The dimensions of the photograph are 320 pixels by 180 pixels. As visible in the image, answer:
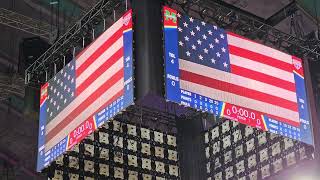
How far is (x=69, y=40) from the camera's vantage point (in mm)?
16188

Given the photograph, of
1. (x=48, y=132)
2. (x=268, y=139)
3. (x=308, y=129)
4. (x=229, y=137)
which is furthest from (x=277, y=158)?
(x=48, y=132)

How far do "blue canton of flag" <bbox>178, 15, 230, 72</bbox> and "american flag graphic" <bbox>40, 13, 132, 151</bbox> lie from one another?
107cm

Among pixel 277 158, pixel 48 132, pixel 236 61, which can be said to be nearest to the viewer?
pixel 236 61

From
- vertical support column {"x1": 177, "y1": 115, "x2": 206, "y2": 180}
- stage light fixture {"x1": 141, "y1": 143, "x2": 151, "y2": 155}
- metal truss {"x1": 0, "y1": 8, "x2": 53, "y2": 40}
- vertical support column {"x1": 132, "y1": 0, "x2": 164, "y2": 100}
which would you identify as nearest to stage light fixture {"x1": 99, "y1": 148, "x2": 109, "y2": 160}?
stage light fixture {"x1": 141, "y1": 143, "x2": 151, "y2": 155}

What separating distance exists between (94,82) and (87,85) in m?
0.29

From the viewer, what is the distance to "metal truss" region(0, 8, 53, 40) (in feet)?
63.2

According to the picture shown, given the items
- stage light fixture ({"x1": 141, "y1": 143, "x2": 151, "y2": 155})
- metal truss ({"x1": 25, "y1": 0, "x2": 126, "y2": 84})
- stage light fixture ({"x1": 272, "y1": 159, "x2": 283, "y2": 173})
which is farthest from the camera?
stage light fixture ({"x1": 141, "y1": 143, "x2": 151, "y2": 155})

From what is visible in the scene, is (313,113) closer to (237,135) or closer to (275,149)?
(275,149)

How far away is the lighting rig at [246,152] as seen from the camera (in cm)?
1731

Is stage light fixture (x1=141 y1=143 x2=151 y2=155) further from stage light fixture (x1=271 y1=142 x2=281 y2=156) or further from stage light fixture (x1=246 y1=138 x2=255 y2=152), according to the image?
stage light fixture (x1=271 y1=142 x2=281 y2=156)

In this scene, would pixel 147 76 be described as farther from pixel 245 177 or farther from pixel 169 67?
pixel 245 177

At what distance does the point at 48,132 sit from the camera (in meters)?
15.1

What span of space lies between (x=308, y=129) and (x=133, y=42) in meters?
3.94

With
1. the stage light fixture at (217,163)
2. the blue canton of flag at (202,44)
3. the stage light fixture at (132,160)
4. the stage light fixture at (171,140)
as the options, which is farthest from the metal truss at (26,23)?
the blue canton of flag at (202,44)
